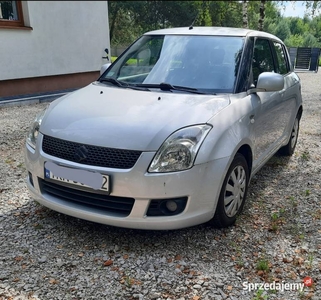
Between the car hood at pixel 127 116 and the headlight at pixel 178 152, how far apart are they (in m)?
0.05

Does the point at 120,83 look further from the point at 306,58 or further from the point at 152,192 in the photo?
the point at 306,58

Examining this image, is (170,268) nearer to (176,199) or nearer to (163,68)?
(176,199)

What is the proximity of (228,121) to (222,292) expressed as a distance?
48.8 inches

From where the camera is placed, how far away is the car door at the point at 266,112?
10.8ft

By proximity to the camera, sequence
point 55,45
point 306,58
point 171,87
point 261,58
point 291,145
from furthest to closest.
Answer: point 306,58, point 55,45, point 291,145, point 261,58, point 171,87

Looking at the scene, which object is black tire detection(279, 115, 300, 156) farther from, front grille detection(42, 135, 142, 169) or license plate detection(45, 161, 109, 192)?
license plate detection(45, 161, 109, 192)

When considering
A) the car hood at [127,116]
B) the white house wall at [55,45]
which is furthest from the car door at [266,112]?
the white house wall at [55,45]

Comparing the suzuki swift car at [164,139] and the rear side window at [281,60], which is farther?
the rear side window at [281,60]

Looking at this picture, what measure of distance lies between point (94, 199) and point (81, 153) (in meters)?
0.36

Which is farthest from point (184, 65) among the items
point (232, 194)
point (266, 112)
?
point (232, 194)

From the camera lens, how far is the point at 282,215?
127 inches

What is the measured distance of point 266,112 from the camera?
3.42 metres

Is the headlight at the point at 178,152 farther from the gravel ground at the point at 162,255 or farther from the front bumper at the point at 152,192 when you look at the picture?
the gravel ground at the point at 162,255

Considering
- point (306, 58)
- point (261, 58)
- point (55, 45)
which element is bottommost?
point (306, 58)
